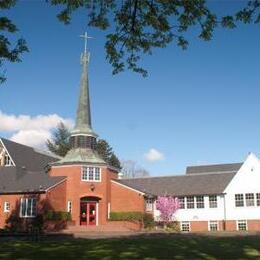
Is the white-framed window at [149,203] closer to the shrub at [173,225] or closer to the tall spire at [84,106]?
the shrub at [173,225]

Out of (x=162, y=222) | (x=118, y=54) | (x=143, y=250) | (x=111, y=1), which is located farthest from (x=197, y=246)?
(x=162, y=222)

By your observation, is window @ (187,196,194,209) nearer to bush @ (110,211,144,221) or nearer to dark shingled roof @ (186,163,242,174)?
bush @ (110,211,144,221)

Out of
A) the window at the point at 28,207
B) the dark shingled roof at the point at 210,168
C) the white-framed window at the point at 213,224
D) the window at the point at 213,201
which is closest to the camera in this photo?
the window at the point at 28,207

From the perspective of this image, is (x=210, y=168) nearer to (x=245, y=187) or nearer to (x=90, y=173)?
(x=245, y=187)

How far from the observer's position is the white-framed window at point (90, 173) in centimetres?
4628

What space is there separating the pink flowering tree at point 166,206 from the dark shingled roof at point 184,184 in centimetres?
223

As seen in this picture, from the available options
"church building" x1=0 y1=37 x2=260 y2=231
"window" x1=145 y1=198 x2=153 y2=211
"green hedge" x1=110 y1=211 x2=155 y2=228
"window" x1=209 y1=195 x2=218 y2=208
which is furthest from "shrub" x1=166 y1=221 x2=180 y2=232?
"window" x1=209 y1=195 x2=218 y2=208

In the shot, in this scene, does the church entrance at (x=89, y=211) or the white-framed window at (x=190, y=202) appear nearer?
the church entrance at (x=89, y=211)

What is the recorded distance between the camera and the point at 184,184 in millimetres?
52656

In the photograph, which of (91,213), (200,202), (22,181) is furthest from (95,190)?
(200,202)

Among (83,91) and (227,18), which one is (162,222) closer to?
(83,91)

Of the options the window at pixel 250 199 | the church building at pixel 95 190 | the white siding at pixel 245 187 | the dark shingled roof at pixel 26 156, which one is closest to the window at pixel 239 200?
the church building at pixel 95 190

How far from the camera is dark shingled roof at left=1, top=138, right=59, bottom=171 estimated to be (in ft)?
168

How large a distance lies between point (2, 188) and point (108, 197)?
1049 centimetres
